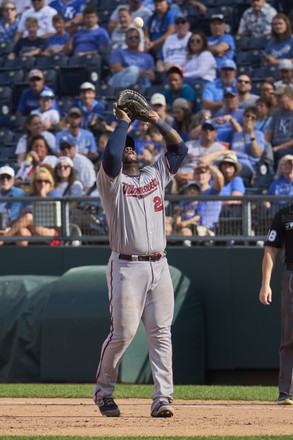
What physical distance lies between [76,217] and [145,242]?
535 centimetres

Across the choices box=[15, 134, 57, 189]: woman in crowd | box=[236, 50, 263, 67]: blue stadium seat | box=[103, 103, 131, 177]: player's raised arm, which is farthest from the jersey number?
box=[236, 50, 263, 67]: blue stadium seat

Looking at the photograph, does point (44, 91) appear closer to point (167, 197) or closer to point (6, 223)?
point (6, 223)

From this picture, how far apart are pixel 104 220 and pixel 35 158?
2.45 metres

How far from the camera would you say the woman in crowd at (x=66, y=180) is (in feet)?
42.8

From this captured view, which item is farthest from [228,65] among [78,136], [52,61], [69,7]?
[69,7]

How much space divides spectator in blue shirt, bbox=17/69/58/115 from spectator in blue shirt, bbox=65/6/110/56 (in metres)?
0.74

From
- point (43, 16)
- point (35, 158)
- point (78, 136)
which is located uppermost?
point (43, 16)

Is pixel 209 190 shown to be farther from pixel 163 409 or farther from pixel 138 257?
pixel 163 409

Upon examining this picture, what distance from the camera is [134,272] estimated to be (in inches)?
275

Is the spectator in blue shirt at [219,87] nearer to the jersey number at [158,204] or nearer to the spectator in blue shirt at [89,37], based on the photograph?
the spectator in blue shirt at [89,37]

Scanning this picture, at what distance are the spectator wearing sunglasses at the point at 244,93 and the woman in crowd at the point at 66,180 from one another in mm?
2373

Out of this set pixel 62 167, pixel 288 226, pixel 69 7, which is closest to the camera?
pixel 288 226

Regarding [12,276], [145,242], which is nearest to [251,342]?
[12,276]

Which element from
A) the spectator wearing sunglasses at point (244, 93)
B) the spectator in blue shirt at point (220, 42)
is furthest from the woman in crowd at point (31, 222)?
the spectator in blue shirt at point (220, 42)
